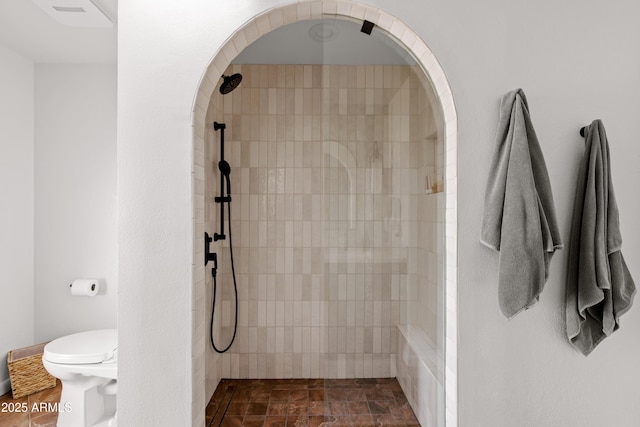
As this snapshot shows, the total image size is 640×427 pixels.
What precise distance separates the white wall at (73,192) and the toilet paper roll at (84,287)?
112mm

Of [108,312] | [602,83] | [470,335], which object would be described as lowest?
[108,312]

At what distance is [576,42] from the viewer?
1.42m

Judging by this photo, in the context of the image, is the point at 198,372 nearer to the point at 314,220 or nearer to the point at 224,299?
the point at 224,299

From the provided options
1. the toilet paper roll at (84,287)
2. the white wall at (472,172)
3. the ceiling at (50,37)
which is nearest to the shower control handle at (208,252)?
the white wall at (472,172)

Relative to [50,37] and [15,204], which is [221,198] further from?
[15,204]

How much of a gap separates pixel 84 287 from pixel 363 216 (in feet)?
7.84

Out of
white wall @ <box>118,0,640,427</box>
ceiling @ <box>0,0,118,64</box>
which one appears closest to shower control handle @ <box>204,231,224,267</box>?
white wall @ <box>118,0,640,427</box>

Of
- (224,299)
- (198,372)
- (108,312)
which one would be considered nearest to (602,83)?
(224,299)

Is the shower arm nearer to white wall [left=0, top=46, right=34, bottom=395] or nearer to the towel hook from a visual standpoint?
the towel hook

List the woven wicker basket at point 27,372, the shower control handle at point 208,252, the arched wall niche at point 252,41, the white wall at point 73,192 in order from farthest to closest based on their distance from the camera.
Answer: the white wall at point 73,192
the woven wicker basket at point 27,372
the shower control handle at point 208,252
the arched wall niche at point 252,41

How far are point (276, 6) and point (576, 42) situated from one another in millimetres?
1125

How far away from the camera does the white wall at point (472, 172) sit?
1.37 metres

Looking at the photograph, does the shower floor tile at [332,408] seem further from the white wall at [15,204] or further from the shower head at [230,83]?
the white wall at [15,204]

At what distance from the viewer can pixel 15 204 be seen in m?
2.78
